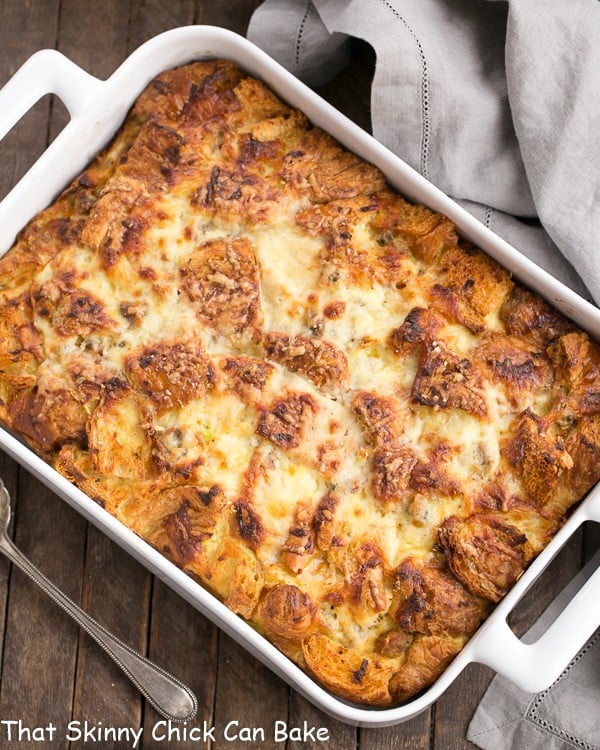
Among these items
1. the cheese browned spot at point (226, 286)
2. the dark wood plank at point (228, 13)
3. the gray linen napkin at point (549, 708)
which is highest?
the dark wood plank at point (228, 13)

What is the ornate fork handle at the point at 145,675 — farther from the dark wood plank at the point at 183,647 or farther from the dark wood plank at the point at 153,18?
the dark wood plank at the point at 153,18

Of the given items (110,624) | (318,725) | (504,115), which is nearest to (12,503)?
(110,624)

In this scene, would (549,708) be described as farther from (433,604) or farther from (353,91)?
(353,91)

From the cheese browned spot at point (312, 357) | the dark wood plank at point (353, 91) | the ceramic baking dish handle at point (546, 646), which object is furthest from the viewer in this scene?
the dark wood plank at point (353, 91)

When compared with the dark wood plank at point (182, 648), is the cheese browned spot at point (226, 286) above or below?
above

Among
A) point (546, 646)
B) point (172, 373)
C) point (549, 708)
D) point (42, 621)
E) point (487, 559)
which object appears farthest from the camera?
point (42, 621)

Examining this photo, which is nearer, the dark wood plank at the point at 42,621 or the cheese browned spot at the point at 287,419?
the cheese browned spot at the point at 287,419

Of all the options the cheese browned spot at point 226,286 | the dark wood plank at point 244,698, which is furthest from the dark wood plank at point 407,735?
the cheese browned spot at point 226,286

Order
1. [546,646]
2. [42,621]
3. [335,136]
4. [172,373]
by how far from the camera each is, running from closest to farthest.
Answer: [546,646], [172,373], [335,136], [42,621]

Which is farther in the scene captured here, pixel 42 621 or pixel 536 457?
pixel 42 621
